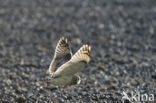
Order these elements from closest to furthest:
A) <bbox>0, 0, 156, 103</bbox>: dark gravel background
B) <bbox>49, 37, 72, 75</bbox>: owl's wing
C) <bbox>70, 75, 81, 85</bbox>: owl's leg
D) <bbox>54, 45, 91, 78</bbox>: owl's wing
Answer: <bbox>54, 45, 91, 78</bbox>: owl's wing → <bbox>70, 75, 81, 85</bbox>: owl's leg → <bbox>49, 37, 72, 75</bbox>: owl's wing → <bbox>0, 0, 156, 103</bbox>: dark gravel background

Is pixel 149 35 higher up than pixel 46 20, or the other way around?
pixel 46 20

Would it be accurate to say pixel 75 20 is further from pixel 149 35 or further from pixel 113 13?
pixel 149 35

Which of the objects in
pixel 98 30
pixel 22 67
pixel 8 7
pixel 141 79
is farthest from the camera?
pixel 8 7

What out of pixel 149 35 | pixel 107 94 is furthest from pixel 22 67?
pixel 149 35

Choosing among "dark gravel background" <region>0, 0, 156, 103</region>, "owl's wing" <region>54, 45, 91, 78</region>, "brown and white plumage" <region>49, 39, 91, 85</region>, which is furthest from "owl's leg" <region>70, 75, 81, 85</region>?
"dark gravel background" <region>0, 0, 156, 103</region>

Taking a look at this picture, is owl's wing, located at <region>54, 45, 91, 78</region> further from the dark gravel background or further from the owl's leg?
the dark gravel background

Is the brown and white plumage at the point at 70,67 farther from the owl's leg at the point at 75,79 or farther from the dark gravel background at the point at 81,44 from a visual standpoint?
the dark gravel background at the point at 81,44
